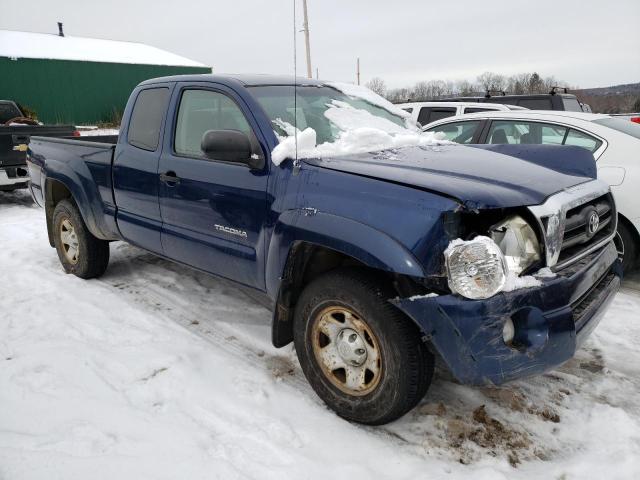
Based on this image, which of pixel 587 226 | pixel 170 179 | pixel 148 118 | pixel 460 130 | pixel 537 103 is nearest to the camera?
pixel 587 226

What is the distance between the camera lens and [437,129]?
20.1 ft

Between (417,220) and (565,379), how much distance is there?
168cm

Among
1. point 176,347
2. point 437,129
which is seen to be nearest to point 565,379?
point 176,347

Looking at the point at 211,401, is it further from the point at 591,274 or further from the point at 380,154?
the point at 591,274

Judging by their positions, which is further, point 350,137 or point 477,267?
point 350,137

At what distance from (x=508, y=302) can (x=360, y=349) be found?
789 mm

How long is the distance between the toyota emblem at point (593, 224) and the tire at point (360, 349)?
116cm

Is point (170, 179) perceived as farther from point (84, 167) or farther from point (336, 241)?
point (336, 241)

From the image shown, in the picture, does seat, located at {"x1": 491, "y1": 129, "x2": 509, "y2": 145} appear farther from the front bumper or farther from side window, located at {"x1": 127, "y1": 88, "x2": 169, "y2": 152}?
side window, located at {"x1": 127, "y1": 88, "x2": 169, "y2": 152}

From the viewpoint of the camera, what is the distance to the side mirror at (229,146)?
2904 mm

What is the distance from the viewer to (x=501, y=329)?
2230 millimetres

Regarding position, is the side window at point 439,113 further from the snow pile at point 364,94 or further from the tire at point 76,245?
the tire at point 76,245

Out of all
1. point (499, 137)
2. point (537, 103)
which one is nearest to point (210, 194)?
point (499, 137)

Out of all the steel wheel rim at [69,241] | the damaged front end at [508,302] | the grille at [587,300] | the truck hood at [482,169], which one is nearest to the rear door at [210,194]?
the truck hood at [482,169]
